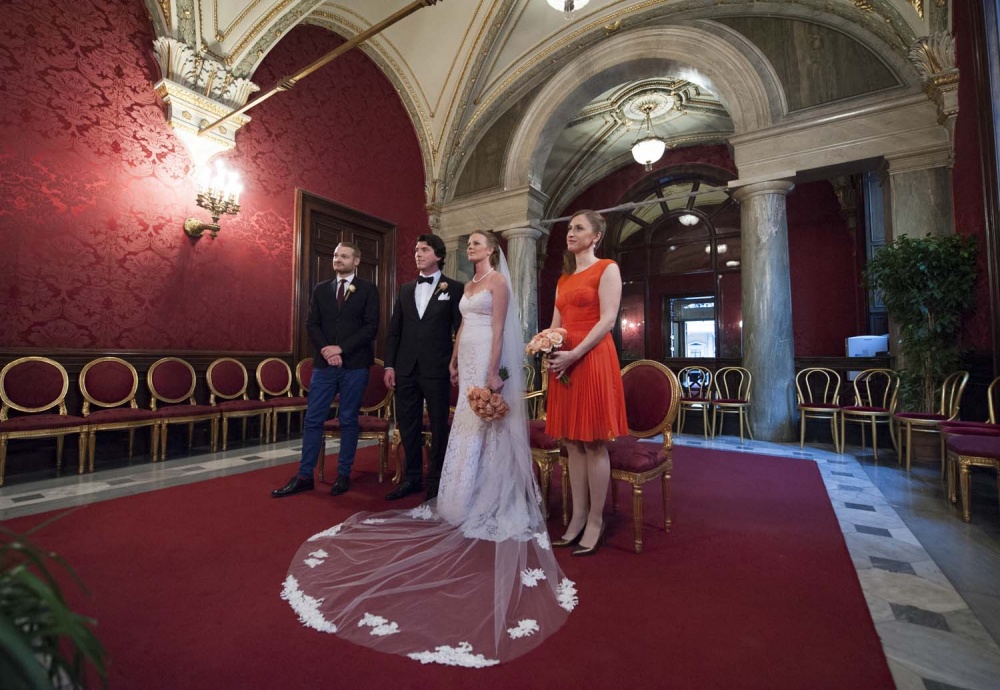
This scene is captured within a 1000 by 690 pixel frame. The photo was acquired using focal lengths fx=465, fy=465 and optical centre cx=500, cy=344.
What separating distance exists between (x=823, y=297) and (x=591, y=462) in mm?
9805

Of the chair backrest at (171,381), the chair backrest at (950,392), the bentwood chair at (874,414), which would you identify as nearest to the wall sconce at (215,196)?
the chair backrest at (171,381)

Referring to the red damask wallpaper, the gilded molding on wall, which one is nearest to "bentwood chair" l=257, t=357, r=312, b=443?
the red damask wallpaper

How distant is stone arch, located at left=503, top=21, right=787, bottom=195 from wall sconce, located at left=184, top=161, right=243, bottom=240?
14.4 ft

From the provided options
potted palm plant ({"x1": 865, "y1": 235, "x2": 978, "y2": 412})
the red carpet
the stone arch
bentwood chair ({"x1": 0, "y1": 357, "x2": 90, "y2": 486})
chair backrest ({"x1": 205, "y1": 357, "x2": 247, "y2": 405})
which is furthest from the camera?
the stone arch

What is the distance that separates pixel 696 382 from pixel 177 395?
8031 millimetres

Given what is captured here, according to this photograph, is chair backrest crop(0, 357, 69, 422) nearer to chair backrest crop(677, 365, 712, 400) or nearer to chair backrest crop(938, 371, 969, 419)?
chair backrest crop(677, 365, 712, 400)

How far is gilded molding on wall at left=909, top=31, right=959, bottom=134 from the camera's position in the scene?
4.60 meters

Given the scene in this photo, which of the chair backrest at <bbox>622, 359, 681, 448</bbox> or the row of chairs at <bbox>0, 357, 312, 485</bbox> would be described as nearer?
the chair backrest at <bbox>622, 359, 681, 448</bbox>

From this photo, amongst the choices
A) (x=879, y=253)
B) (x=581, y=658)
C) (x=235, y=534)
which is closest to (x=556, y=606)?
(x=581, y=658)

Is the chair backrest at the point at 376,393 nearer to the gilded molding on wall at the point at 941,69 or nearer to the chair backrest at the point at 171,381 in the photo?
the chair backrest at the point at 171,381

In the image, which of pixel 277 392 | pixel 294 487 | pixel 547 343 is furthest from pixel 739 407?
pixel 277 392

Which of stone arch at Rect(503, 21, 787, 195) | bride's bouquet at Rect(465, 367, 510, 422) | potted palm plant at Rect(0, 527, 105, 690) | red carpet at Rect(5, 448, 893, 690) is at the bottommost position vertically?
red carpet at Rect(5, 448, 893, 690)

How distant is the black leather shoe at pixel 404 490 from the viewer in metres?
3.10

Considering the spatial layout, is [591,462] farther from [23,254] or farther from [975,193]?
[23,254]
